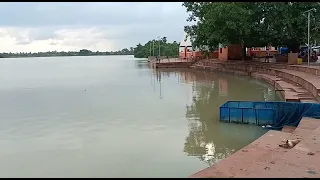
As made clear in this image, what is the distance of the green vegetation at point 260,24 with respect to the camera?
26.4m

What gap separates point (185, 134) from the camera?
10.5 meters

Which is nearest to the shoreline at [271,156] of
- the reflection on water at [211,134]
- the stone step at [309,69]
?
the reflection on water at [211,134]

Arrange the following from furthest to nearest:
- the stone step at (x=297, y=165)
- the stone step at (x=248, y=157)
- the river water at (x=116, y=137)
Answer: the river water at (x=116, y=137)
the stone step at (x=248, y=157)
the stone step at (x=297, y=165)

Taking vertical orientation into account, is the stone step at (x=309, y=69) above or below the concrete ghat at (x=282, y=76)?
above

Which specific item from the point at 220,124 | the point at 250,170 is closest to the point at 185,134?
the point at 220,124

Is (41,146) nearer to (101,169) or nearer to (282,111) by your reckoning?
(101,169)

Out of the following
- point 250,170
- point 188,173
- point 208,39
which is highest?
point 208,39

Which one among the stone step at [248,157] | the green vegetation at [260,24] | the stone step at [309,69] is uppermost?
the green vegetation at [260,24]

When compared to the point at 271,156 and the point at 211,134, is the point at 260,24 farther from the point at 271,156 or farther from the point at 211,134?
the point at 271,156

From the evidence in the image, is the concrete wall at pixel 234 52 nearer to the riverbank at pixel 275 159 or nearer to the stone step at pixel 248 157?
the riverbank at pixel 275 159

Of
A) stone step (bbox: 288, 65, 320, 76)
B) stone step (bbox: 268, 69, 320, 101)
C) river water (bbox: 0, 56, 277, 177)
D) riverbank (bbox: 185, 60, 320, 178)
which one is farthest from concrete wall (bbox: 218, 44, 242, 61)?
riverbank (bbox: 185, 60, 320, 178)

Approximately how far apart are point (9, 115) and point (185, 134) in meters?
7.82

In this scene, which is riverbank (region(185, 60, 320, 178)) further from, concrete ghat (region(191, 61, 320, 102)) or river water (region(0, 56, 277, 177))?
concrete ghat (region(191, 61, 320, 102))

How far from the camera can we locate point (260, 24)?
95.3 ft
